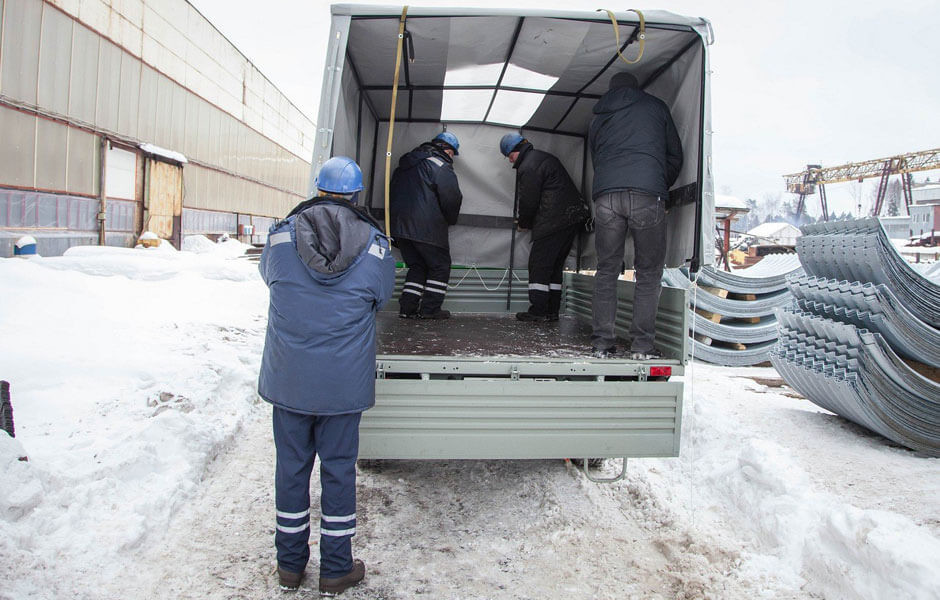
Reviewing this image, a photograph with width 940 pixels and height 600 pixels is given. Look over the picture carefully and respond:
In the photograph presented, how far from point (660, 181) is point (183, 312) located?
21.9 ft

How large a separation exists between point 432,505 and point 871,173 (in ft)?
184

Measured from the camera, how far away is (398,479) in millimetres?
4398

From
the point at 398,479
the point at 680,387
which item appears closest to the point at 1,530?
the point at 398,479

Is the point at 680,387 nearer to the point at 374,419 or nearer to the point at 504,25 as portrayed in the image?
the point at 374,419

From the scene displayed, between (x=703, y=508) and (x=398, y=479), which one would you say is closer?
(x=703, y=508)

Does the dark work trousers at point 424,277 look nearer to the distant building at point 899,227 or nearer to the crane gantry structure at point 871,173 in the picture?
the crane gantry structure at point 871,173

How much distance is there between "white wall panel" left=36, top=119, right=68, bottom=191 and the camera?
11.8 metres

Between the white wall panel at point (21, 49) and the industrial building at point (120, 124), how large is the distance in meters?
0.02

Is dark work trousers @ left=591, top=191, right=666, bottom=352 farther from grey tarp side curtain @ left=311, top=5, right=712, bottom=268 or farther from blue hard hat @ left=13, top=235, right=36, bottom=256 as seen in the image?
blue hard hat @ left=13, top=235, right=36, bottom=256

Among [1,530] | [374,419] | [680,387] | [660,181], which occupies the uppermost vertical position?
[660,181]

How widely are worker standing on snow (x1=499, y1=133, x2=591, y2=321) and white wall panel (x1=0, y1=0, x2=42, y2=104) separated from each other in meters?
9.86

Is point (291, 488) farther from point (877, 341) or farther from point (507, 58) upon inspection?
point (877, 341)

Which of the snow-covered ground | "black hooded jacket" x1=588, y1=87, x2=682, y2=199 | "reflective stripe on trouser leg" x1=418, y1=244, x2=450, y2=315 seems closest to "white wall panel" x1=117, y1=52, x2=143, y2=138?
the snow-covered ground

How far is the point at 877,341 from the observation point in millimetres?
5070
